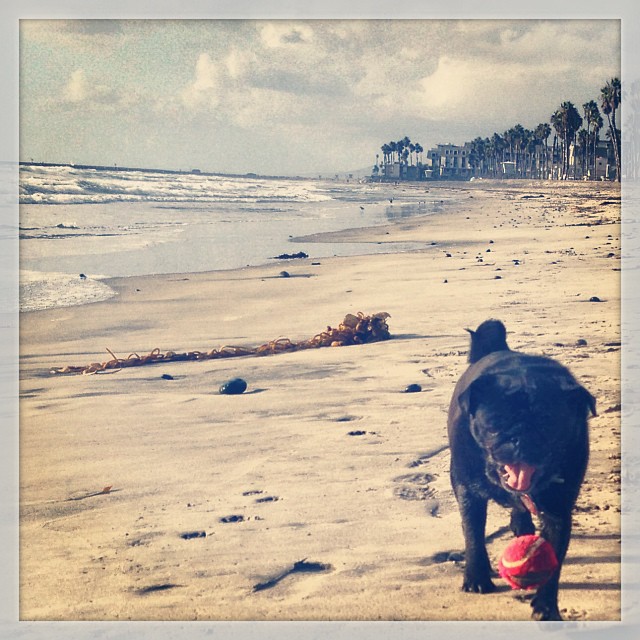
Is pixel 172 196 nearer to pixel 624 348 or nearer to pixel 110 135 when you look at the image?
pixel 110 135

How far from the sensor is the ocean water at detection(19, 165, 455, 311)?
4.33m

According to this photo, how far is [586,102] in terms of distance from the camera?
424cm

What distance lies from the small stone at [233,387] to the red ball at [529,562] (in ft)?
4.67

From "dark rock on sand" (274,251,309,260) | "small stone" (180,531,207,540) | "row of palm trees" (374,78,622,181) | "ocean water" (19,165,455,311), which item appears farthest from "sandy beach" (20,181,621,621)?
"dark rock on sand" (274,251,309,260)

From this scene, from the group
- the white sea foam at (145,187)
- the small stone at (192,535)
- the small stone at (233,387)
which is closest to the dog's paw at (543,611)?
the small stone at (192,535)

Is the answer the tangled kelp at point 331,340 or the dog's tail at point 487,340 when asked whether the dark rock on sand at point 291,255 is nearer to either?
the tangled kelp at point 331,340

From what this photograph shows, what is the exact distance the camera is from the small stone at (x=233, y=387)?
435 centimetres

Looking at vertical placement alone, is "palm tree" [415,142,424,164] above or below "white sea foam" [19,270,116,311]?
above

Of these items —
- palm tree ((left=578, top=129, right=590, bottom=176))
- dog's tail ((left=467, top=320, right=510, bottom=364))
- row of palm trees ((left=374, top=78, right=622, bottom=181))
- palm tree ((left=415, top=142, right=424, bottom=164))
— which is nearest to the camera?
dog's tail ((left=467, top=320, right=510, bottom=364))

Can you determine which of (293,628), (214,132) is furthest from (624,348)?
(214,132)

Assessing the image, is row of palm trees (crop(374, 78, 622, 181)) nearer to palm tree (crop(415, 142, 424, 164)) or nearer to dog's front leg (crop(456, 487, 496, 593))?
palm tree (crop(415, 142, 424, 164))

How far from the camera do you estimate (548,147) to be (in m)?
4.61

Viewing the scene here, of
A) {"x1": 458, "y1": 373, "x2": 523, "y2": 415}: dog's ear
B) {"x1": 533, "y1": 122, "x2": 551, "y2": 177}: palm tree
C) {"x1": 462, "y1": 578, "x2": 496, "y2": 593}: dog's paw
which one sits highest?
{"x1": 533, "y1": 122, "x2": 551, "y2": 177}: palm tree

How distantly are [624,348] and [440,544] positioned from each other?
3.93 ft
